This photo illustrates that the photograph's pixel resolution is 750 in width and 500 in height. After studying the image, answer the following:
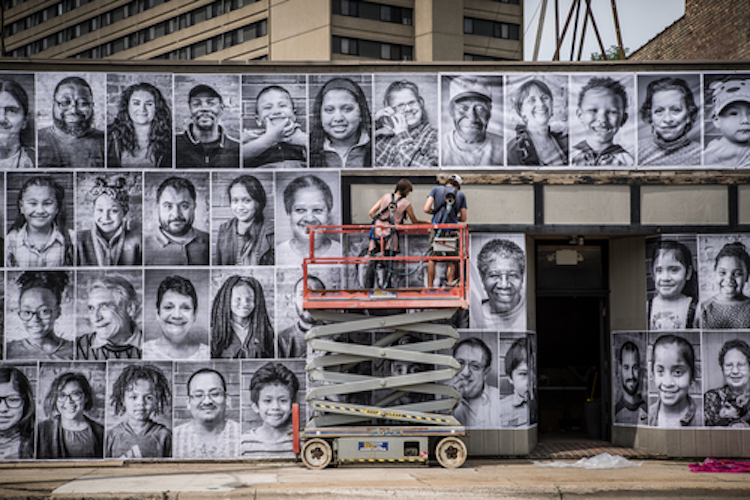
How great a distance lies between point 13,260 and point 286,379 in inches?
201

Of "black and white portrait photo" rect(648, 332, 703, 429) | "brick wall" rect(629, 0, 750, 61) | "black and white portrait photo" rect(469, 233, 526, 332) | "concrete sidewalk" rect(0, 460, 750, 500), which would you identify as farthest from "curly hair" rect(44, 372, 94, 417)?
"brick wall" rect(629, 0, 750, 61)

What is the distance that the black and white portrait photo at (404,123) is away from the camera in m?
13.8

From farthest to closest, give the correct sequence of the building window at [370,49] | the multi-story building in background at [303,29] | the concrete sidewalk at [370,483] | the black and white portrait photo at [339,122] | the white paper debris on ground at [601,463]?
1. the multi-story building in background at [303,29]
2. the building window at [370,49]
3. the black and white portrait photo at [339,122]
4. the white paper debris on ground at [601,463]
5. the concrete sidewalk at [370,483]

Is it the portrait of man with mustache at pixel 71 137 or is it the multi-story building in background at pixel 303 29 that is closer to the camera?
the portrait of man with mustache at pixel 71 137

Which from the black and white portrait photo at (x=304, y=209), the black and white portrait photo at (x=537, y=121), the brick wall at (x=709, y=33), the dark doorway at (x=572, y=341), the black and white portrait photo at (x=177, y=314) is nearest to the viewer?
the black and white portrait photo at (x=177, y=314)

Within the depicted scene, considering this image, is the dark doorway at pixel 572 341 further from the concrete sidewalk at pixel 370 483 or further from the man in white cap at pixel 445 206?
the concrete sidewalk at pixel 370 483

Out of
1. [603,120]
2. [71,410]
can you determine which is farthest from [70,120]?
[603,120]

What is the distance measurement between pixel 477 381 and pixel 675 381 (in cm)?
345

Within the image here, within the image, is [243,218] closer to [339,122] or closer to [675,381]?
[339,122]

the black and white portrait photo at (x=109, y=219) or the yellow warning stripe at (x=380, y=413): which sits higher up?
the black and white portrait photo at (x=109, y=219)

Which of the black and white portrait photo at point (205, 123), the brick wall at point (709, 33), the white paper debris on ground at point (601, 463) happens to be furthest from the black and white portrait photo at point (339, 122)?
the brick wall at point (709, 33)

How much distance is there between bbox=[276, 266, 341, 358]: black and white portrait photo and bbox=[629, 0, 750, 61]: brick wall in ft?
37.3

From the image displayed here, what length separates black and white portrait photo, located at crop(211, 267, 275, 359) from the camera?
13.5m

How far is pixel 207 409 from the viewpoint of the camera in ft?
44.1
